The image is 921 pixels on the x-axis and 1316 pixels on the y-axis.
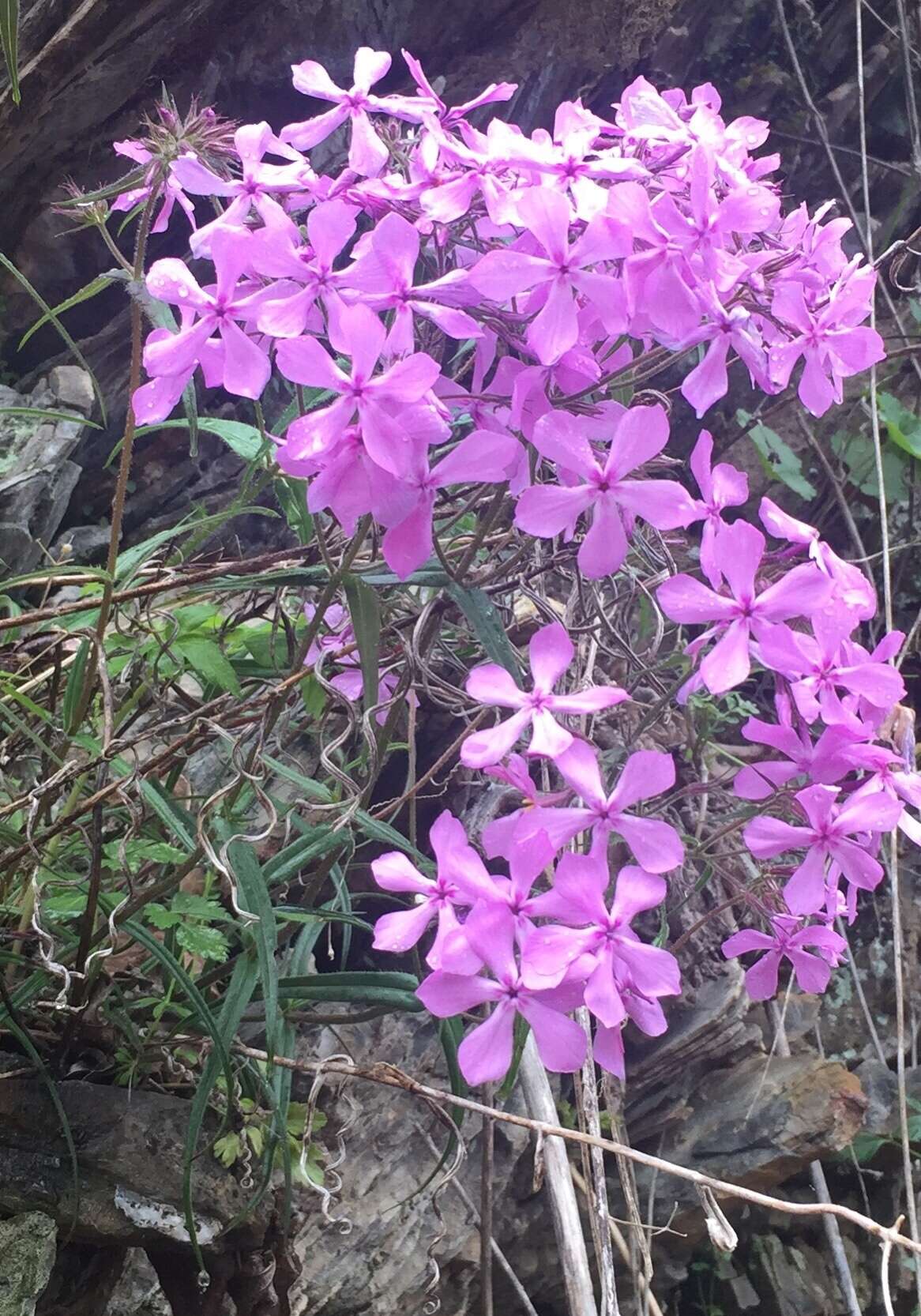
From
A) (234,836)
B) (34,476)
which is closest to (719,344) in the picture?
(234,836)

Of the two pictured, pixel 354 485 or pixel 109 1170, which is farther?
pixel 109 1170

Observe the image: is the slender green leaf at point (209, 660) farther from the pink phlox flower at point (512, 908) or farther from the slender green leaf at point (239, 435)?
the pink phlox flower at point (512, 908)

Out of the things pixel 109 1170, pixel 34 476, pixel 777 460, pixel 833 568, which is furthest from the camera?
pixel 777 460

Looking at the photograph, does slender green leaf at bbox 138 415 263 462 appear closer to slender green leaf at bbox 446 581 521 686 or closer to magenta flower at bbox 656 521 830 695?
slender green leaf at bbox 446 581 521 686

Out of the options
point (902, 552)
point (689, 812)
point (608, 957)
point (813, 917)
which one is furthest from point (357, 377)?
point (902, 552)

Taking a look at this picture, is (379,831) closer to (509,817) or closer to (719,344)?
(509,817)

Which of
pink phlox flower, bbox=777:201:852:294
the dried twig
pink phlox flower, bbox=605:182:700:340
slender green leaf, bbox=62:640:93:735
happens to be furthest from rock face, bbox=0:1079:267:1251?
pink phlox flower, bbox=777:201:852:294

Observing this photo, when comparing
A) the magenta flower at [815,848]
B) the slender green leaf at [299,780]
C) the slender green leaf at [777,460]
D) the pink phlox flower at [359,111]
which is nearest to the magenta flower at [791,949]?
the magenta flower at [815,848]
